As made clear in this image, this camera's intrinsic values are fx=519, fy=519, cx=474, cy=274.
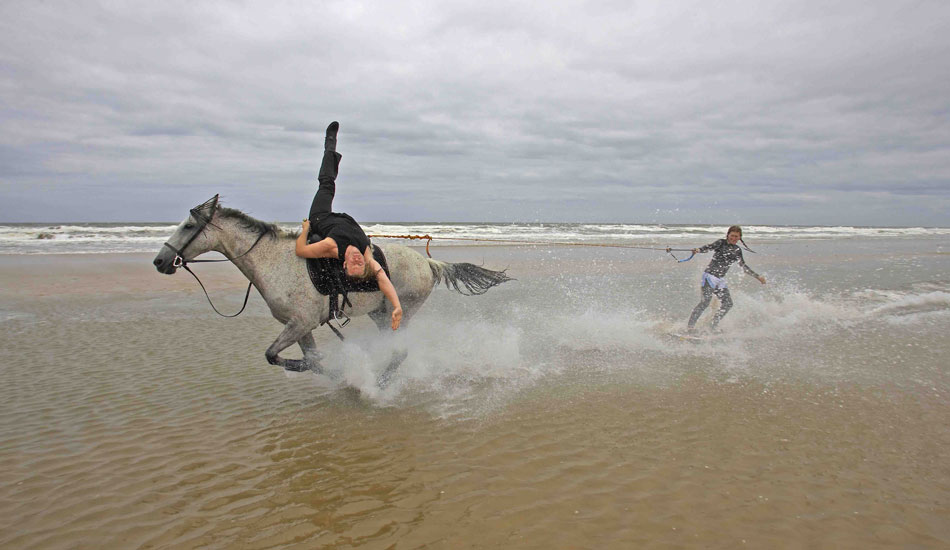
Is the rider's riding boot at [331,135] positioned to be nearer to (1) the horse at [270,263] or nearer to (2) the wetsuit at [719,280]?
(1) the horse at [270,263]

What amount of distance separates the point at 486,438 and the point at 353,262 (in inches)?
82.8

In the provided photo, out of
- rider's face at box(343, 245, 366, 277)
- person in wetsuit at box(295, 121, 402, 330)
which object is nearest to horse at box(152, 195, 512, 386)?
person in wetsuit at box(295, 121, 402, 330)

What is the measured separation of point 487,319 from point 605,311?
231 centimetres

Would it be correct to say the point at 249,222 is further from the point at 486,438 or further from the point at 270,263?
the point at 486,438

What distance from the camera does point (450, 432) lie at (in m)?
4.65

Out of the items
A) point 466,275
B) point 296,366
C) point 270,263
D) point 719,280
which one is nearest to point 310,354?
point 296,366

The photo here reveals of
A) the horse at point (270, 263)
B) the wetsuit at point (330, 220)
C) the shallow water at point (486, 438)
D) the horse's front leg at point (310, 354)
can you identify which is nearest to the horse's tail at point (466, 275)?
the shallow water at point (486, 438)

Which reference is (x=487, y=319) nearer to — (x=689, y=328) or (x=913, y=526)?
(x=689, y=328)

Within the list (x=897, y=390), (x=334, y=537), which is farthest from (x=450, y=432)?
(x=897, y=390)

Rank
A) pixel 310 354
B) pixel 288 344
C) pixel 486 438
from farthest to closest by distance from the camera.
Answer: pixel 310 354 → pixel 288 344 → pixel 486 438

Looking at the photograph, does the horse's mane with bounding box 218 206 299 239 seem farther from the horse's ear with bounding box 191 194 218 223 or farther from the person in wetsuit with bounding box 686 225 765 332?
the person in wetsuit with bounding box 686 225 765 332

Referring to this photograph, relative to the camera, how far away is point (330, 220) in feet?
17.9

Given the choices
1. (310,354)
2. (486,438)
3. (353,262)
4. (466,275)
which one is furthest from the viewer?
(466,275)

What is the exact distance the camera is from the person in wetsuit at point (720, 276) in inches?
346
